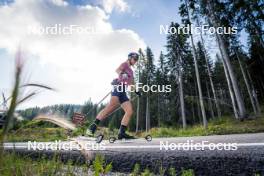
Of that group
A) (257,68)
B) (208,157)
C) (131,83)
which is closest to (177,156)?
(208,157)

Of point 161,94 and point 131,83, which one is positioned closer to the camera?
point 131,83

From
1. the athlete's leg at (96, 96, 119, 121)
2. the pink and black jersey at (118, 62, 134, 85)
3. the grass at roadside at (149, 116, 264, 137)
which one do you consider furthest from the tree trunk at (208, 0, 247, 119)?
the athlete's leg at (96, 96, 119, 121)

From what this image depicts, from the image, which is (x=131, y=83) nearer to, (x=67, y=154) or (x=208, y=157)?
(x=67, y=154)

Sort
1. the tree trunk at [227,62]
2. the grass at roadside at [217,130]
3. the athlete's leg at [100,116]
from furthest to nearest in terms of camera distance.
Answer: the tree trunk at [227,62]
the grass at roadside at [217,130]
the athlete's leg at [100,116]

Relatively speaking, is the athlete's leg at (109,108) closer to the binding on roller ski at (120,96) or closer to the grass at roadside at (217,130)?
the binding on roller ski at (120,96)

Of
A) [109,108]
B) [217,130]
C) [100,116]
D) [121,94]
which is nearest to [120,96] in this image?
[121,94]

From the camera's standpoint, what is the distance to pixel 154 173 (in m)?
2.03

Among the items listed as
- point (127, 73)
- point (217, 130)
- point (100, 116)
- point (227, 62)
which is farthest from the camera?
point (227, 62)

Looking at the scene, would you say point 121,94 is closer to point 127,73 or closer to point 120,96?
point 120,96

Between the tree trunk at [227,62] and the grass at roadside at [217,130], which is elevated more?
the tree trunk at [227,62]

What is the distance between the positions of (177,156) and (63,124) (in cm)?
164

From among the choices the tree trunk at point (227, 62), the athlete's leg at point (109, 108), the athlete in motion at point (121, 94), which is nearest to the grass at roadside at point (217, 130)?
the tree trunk at point (227, 62)

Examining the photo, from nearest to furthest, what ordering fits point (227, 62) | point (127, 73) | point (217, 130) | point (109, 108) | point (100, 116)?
point (109, 108) → point (100, 116) → point (127, 73) → point (217, 130) → point (227, 62)

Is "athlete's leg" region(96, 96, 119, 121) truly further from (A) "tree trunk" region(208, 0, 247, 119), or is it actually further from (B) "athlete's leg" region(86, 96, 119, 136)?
(A) "tree trunk" region(208, 0, 247, 119)
